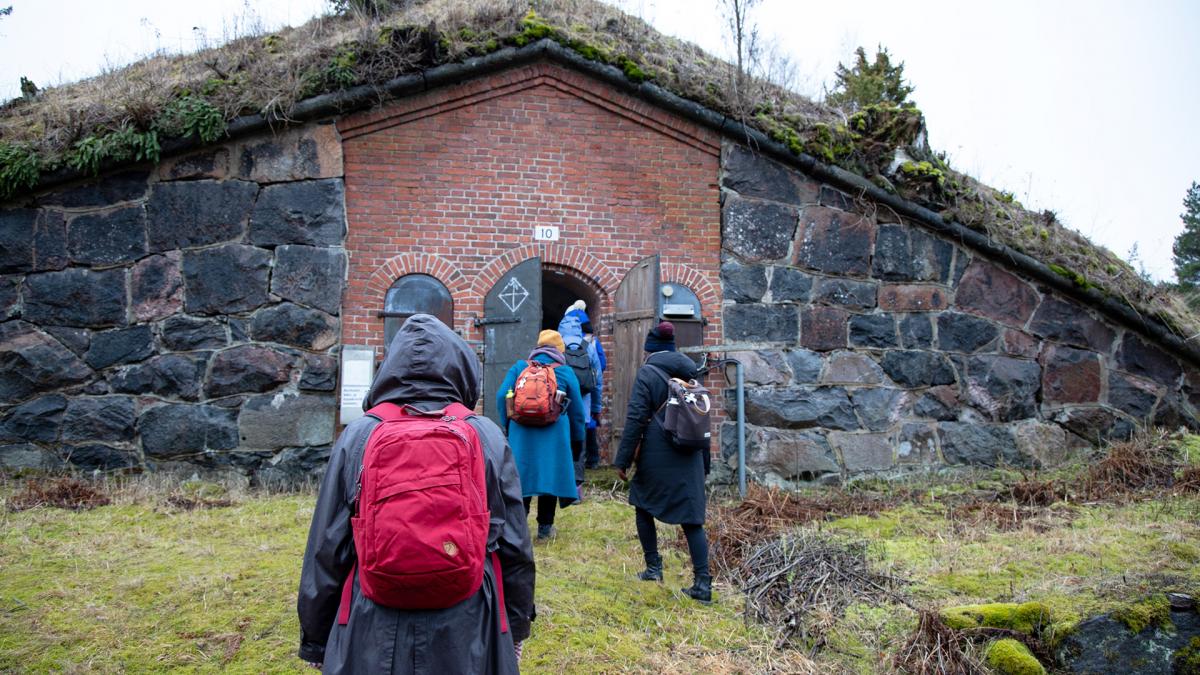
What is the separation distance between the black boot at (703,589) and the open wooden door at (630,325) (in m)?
3.56

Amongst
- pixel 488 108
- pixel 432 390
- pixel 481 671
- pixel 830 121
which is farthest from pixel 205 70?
pixel 481 671

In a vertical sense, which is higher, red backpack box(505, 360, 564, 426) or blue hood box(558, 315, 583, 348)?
blue hood box(558, 315, 583, 348)

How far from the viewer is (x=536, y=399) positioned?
6.38 m

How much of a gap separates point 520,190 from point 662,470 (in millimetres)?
4632

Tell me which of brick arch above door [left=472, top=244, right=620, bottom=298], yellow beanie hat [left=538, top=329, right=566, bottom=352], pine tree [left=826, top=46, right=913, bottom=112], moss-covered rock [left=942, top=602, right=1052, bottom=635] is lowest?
moss-covered rock [left=942, top=602, right=1052, bottom=635]

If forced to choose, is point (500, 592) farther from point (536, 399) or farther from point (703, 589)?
point (536, 399)

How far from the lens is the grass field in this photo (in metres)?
4.58

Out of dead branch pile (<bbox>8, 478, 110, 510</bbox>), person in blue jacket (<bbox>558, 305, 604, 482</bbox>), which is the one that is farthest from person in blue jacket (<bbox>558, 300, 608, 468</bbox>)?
Result: dead branch pile (<bbox>8, 478, 110, 510</bbox>)

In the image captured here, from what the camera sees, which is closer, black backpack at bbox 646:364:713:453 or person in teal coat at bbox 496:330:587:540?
black backpack at bbox 646:364:713:453

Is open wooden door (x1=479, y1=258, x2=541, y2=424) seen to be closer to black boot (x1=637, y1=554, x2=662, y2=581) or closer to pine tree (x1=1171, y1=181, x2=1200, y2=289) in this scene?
black boot (x1=637, y1=554, x2=662, y2=581)

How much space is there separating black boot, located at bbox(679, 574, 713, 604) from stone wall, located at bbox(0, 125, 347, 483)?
4.53 meters

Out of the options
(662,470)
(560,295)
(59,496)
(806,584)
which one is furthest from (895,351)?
(59,496)

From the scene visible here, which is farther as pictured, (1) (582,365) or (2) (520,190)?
(2) (520,190)

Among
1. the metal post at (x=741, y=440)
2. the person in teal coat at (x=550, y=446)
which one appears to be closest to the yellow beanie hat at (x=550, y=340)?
the person in teal coat at (x=550, y=446)
